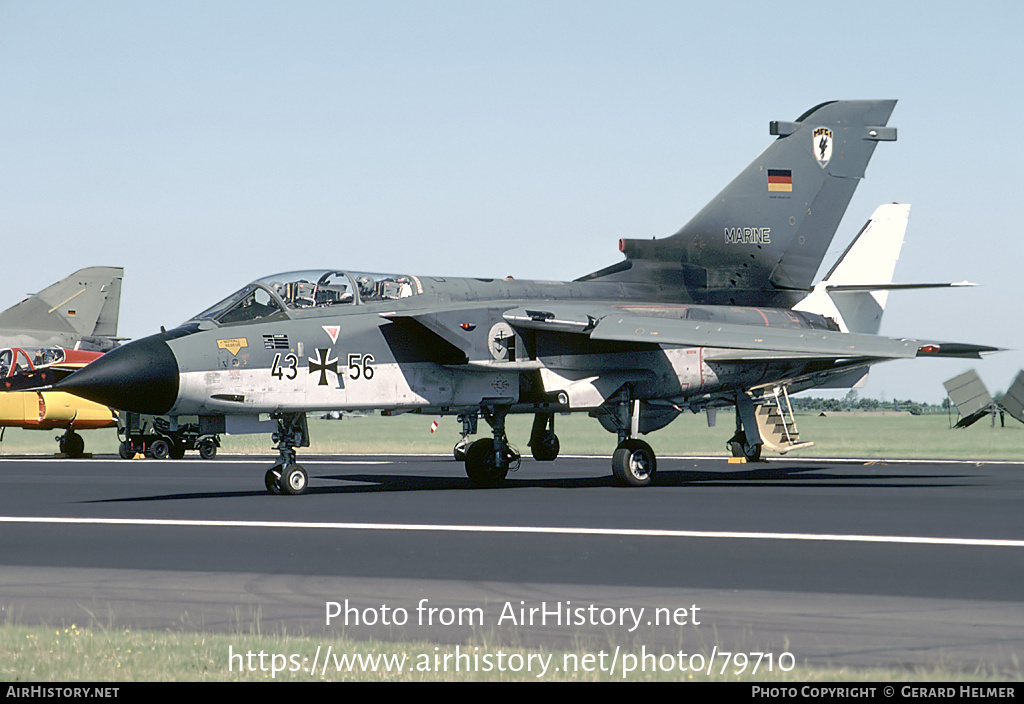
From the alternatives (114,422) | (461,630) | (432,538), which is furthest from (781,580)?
(114,422)

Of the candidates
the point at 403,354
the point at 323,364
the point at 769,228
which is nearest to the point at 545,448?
the point at 769,228

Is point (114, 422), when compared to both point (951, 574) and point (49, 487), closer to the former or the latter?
point (49, 487)

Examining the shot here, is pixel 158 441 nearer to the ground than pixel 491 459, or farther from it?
nearer to the ground

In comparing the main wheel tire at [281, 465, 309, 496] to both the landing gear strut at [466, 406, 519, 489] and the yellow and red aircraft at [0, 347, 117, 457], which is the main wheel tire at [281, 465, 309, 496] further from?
the yellow and red aircraft at [0, 347, 117, 457]

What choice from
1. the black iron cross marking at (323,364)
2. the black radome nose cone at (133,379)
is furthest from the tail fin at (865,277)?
the black radome nose cone at (133,379)

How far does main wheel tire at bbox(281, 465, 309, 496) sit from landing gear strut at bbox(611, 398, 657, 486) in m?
5.01

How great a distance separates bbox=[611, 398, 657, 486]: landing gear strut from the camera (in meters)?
19.1

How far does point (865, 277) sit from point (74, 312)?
25980mm

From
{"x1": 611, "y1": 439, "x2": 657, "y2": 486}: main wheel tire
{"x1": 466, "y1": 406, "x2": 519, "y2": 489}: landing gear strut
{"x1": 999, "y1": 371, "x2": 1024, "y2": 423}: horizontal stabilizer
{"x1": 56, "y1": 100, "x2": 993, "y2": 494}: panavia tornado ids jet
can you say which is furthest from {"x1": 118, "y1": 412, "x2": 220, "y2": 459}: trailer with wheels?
{"x1": 999, "y1": 371, "x2": 1024, "y2": 423}: horizontal stabilizer

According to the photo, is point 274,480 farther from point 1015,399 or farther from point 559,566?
point 1015,399

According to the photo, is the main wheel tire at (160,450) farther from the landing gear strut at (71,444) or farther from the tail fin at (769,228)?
the tail fin at (769,228)

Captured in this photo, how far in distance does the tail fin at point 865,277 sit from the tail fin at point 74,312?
21.2 metres

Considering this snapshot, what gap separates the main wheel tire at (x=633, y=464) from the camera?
19109 mm

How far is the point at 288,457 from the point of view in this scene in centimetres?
1734
